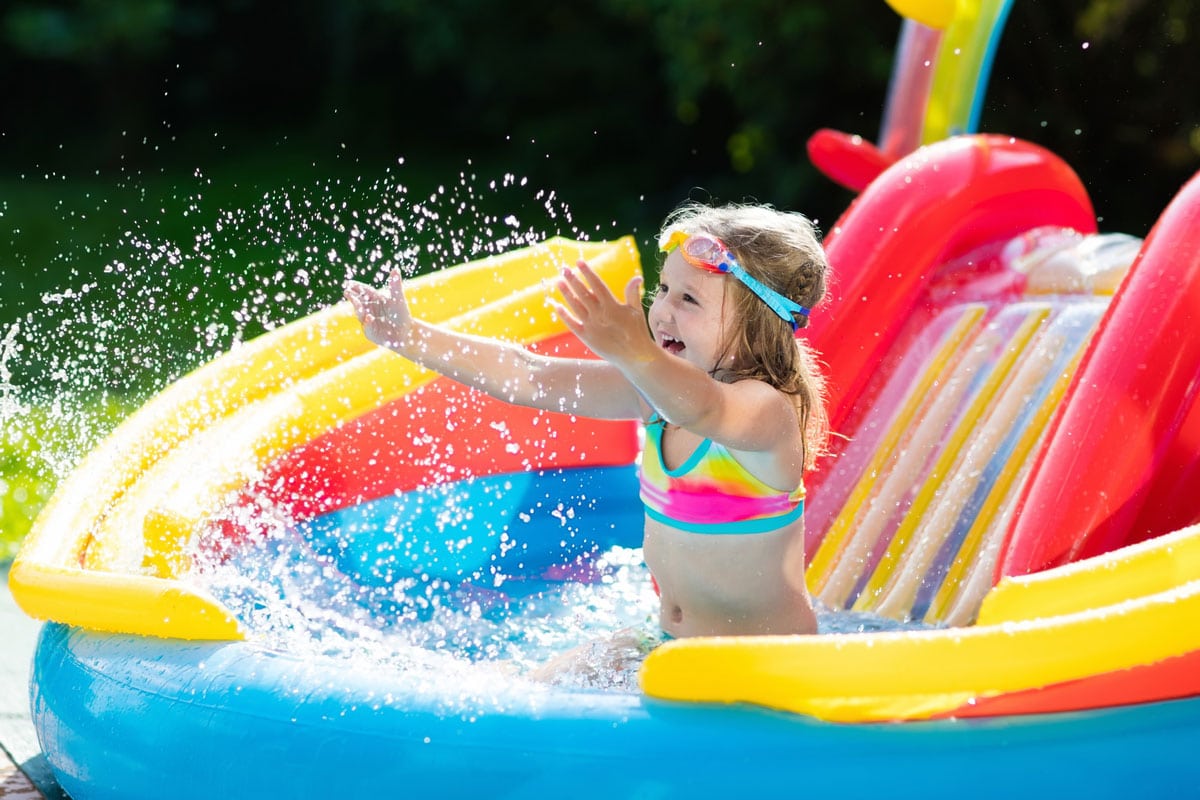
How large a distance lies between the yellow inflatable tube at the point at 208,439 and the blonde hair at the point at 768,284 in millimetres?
843

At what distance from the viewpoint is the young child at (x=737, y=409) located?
234 cm

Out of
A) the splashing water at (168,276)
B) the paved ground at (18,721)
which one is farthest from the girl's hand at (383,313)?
the splashing water at (168,276)

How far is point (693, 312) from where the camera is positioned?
7.74ft

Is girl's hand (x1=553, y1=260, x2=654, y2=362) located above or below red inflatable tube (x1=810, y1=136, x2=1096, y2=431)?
above

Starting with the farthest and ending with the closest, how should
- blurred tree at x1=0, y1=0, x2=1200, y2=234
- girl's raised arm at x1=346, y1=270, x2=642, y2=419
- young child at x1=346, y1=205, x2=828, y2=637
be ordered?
blurred tree at x1=0, y1=0, x2=1200, y2=234 → girl's raised arm at x1=346, y1=270, x2=642, y2=419 → young child at x1=346, y1=205, x2=828, y2=637

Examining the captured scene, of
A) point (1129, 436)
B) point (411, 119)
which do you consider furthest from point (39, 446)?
point (411, 119)

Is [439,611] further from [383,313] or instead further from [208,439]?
[383,313]

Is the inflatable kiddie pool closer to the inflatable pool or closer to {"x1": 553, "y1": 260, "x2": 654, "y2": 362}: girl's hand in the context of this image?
the inflatable pool

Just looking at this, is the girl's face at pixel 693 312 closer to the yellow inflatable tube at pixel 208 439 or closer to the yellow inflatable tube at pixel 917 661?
the yellow inflatable tube at pixel 917 661

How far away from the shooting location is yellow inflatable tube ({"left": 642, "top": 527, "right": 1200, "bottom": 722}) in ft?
6.29

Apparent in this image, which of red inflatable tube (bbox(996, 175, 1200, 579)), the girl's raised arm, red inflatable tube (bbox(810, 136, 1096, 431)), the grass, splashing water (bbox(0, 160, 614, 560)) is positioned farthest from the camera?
splashing water (bbox(0, 160, 614, 560))

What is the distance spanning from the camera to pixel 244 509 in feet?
10.3

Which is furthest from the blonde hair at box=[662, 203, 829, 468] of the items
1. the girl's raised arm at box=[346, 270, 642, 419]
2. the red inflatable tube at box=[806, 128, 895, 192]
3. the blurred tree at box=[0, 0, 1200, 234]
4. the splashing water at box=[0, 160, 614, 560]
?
the blurred tree at box=[0, 0, 1200, 234]

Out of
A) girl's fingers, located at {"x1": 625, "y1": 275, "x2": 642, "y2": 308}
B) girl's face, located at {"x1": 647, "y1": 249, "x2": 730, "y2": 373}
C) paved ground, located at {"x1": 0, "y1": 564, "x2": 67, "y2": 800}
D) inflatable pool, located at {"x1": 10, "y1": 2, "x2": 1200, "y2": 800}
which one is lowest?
paved ground, located at {"x1": 0, "y1": 564, "x2": 67, "y2": 800}
